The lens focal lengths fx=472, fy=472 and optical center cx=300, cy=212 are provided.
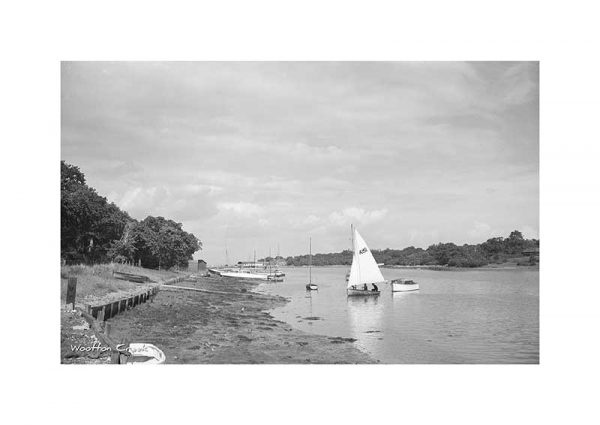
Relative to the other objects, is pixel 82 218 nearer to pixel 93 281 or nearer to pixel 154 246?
pixel 93 281

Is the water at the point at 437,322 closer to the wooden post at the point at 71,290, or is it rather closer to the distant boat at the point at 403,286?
the distant boat at the point at 403,286

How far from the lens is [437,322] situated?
1590 cm

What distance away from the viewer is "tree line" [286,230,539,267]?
1260cm

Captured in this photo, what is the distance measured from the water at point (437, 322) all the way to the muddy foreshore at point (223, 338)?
3.16 feet

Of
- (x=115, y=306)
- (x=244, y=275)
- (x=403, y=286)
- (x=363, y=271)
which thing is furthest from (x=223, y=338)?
(x=244, y=275)

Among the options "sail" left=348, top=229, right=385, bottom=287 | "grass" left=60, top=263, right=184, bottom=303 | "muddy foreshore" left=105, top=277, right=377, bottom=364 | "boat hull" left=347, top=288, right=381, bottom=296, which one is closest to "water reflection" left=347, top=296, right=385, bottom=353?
"boat hull" left=347, top=288, right=381, bottom=296

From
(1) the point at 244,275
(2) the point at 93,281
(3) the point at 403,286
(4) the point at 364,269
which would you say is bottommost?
(1) the point at 244,275

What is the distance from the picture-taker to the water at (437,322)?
1105 centimetres

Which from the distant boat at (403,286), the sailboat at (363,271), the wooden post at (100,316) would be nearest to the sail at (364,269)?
the sailboat at (363,271)

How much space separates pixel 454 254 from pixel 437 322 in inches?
210

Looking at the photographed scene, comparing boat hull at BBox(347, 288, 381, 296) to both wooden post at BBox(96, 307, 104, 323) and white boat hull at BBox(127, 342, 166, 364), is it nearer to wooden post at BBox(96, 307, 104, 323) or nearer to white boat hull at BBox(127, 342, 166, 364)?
wooden post at BBox(96, 307, 104, 323)

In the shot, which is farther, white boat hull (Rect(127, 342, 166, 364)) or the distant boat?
the distant boat

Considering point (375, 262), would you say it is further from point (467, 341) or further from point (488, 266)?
point (467, 341)

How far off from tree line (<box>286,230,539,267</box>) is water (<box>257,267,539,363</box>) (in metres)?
1.40
